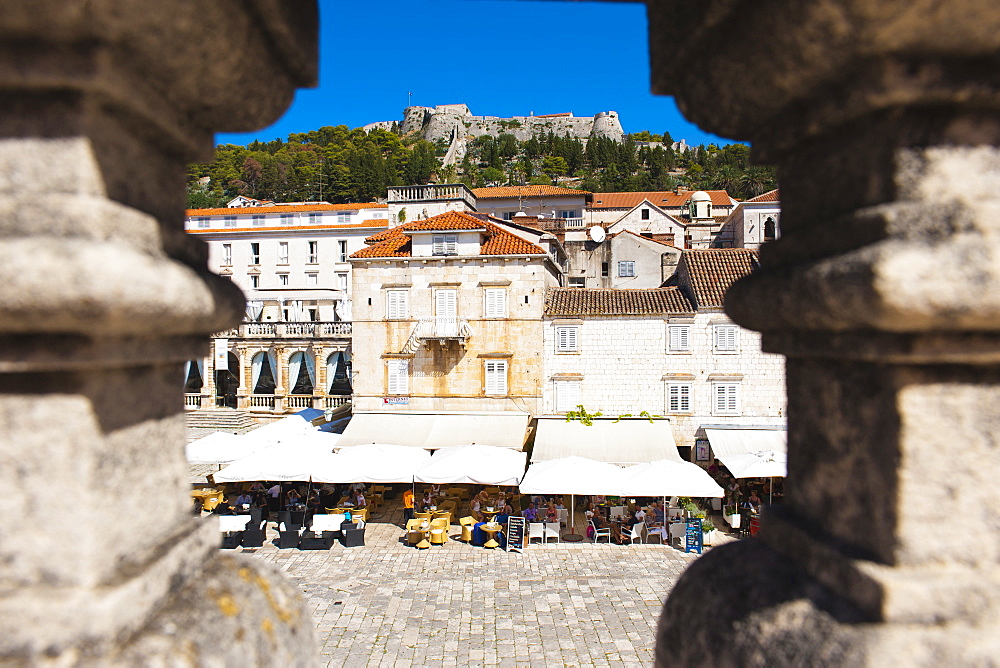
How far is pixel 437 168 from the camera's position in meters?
109

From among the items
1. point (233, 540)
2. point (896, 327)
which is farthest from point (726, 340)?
point (896, 327)

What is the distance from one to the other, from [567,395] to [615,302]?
3.58m

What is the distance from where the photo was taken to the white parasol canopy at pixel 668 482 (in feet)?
50.5

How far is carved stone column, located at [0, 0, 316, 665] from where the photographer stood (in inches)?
61.4

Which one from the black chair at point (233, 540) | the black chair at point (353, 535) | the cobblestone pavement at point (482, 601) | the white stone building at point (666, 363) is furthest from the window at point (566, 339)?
the black chair at point (233, 540)

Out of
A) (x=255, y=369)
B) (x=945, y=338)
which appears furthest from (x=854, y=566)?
(x=255, y=369)

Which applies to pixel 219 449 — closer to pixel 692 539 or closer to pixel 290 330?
pixel 692 539

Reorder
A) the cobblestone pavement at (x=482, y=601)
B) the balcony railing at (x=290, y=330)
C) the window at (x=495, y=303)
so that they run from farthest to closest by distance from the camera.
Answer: the balcony railing at (x=290, y=330) → the window at (x=495, y=303) → the cobblestone pavement at (x=482, y=601)

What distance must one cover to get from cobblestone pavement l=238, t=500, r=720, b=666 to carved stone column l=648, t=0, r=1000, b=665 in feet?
31.2

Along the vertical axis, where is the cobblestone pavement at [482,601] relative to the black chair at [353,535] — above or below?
below

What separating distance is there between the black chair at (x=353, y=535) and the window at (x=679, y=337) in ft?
38.8

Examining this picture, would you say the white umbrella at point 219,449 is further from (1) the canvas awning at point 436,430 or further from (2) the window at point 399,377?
(2) the window at point 399,377

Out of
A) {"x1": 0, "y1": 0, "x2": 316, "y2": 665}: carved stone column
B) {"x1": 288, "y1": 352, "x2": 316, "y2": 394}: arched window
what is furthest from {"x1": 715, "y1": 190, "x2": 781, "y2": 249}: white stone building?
{"x1": 0, "y1": 0, "x2": 316, "y2": 665}: carved stone column

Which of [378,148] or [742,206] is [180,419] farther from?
[378,148]
